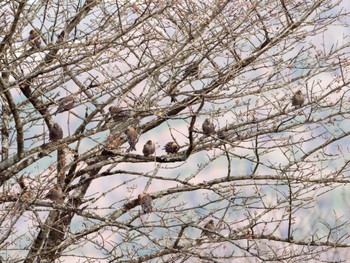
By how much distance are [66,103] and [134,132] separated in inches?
45.6

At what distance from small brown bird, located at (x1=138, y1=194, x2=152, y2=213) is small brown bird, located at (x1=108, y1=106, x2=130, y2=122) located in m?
1.76

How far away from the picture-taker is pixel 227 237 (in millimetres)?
10523

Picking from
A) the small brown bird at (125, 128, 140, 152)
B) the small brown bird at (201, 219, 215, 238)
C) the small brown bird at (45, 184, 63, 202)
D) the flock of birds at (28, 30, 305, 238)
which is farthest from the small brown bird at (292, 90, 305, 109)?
the small brown bird at (45, 184, 63, 202)

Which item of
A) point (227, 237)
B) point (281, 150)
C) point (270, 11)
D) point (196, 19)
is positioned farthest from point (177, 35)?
point (227, 237)

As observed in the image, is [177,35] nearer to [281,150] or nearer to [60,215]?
[281,150]

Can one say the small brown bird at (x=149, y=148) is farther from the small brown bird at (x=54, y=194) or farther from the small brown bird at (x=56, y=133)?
the small brown bird at (x=54, y=194)

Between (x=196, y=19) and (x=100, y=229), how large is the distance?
357 cm

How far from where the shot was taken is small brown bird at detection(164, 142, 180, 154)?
1065 cm

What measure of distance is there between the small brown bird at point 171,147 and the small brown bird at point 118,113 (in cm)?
127

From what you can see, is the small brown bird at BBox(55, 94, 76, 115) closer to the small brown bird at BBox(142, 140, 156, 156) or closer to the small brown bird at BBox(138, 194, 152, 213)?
the small brown bird at BBox(142, 140, 156, 156)

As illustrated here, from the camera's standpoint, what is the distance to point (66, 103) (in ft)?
30.6

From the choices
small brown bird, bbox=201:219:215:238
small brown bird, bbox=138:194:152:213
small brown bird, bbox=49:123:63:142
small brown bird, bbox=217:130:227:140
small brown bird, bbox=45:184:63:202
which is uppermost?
small brown bird, bbox=217:130:227:140

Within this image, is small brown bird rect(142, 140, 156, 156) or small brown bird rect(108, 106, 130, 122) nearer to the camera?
small brown bird rect(108, 106, 130, 122)

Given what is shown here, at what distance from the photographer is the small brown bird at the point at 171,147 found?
10.6m
